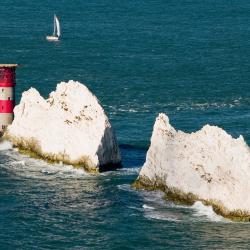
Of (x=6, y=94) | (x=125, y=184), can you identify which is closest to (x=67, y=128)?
(x=125, y=184)

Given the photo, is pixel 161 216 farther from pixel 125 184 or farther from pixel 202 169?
pixel 125 184

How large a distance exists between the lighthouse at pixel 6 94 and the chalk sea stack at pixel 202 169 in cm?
2686

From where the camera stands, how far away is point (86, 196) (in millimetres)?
116625

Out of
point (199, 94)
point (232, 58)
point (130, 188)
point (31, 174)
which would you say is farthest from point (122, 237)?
point (232, 58)

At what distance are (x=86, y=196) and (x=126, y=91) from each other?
52356 millimetres

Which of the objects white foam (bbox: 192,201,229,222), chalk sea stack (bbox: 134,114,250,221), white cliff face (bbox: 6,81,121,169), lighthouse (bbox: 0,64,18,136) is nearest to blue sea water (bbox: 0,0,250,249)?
white foam (bbox: 192,201,229,222)

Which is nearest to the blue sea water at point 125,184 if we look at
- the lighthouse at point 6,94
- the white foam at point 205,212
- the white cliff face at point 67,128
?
the white foam at point 205,212

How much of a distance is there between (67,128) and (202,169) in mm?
21217

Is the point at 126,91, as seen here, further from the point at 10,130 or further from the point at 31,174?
the point at 31,174

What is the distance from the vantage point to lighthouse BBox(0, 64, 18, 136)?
14088 cm

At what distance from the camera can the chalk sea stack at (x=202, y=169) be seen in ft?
355

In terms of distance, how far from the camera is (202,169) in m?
112

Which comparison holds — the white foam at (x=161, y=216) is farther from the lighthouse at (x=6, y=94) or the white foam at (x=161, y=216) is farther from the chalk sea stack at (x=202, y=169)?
the lighthouse at (x=6, y=94)

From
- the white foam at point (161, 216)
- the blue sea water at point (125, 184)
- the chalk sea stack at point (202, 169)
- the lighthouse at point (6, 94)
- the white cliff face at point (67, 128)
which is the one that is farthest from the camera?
the lighthouse at point (6, 94)
